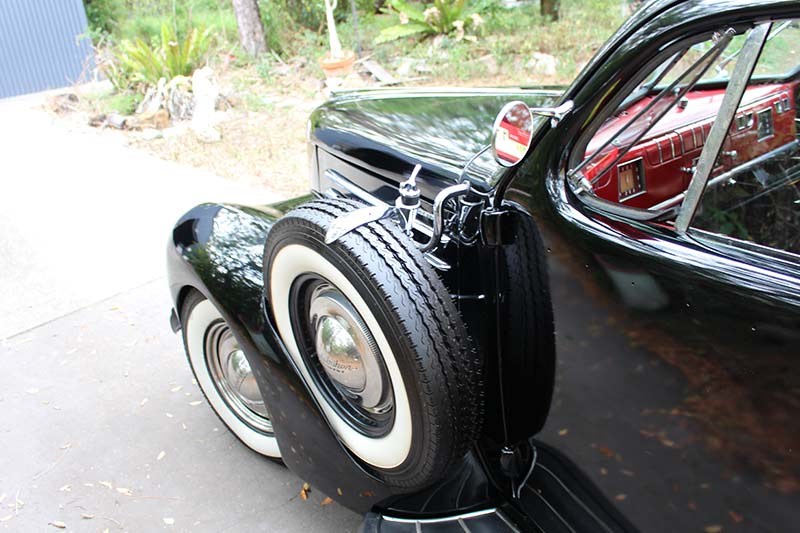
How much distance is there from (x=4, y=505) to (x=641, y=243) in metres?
2.70

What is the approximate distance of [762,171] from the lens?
1.95m

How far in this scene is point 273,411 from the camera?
2346mm

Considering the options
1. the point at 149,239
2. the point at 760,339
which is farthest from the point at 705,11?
the point at 149,239

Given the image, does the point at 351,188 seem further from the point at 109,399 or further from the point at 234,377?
the point at 109,399

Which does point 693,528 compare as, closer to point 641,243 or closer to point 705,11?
point 641,243

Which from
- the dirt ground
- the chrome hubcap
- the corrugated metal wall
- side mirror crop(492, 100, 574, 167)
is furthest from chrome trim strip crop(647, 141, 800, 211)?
the corrugated metal wall

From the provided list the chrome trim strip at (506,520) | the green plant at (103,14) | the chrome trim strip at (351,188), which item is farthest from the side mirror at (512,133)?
the green plant at (103,14)

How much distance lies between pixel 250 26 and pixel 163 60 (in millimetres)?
2190

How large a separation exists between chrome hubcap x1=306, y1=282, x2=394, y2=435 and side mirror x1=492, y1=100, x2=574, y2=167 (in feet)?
1.95

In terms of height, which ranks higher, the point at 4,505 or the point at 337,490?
the point at 337,490

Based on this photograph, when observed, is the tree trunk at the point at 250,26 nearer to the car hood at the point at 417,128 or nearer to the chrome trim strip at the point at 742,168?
the car hood at the point at 417,128

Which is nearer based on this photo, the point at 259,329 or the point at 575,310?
the point at 575,310

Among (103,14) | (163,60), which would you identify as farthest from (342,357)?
(103,14)

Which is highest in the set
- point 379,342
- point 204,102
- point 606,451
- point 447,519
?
point 379,342
